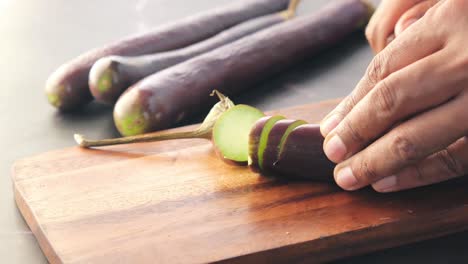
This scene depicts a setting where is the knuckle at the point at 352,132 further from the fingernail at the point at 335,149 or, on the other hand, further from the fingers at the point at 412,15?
the fingers at the point at 412,15

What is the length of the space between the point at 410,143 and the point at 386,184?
15cm

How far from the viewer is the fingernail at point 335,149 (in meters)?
1.74

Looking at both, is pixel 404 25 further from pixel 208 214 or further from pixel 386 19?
pixel 208 214

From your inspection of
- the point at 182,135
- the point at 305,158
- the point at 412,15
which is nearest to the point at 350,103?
the point at 305,158

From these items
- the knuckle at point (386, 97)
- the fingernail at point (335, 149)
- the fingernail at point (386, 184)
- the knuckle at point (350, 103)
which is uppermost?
the knuckle at point (386, 97)

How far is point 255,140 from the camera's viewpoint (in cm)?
189

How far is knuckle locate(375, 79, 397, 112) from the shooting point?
1650 millimetres

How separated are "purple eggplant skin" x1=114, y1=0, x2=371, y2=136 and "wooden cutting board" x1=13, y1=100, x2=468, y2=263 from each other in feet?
0.83

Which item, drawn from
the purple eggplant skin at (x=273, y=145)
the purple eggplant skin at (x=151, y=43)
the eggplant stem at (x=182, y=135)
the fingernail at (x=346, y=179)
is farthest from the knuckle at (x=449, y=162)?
the purple eggplant skin at (x=151, y=43)

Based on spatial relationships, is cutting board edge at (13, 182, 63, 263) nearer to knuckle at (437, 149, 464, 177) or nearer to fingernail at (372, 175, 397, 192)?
fingernail at (372, 175, 397, 192)

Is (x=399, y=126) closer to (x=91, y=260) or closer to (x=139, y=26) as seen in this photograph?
(x=91, y=260)

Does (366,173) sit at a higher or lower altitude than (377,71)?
lower

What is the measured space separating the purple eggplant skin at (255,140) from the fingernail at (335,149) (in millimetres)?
204

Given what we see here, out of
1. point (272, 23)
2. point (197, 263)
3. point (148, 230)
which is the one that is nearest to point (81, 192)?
point (148, 230)
